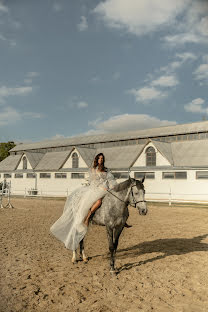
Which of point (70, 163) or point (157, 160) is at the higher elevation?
point (70, 163)

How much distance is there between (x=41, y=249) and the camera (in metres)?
8.84

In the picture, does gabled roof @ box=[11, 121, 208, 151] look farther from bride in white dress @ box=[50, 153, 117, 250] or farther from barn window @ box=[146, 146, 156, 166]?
bride in white dress @ box=[50, 153, 117, 250]

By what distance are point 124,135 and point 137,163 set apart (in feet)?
40.8

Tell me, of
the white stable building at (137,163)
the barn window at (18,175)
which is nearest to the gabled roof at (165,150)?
the white stable building at (137,163)

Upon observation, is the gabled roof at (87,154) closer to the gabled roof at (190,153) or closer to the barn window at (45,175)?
the barn window at (45,175)

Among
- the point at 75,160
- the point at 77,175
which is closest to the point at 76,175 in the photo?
the point at 77,175

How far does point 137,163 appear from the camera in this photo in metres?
32.8

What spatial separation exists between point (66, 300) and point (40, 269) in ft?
6.62

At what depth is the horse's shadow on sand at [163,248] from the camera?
8.05 metres

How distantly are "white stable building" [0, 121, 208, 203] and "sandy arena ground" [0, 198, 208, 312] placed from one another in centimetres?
1630

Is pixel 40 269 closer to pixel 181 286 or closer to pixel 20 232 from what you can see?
pixel 181 286

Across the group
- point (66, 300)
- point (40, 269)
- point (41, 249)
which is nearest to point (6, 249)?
point (41, 249)

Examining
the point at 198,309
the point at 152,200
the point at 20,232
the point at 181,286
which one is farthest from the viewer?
the point at 152,200

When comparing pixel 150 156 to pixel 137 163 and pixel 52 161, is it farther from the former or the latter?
pixel 52 161
